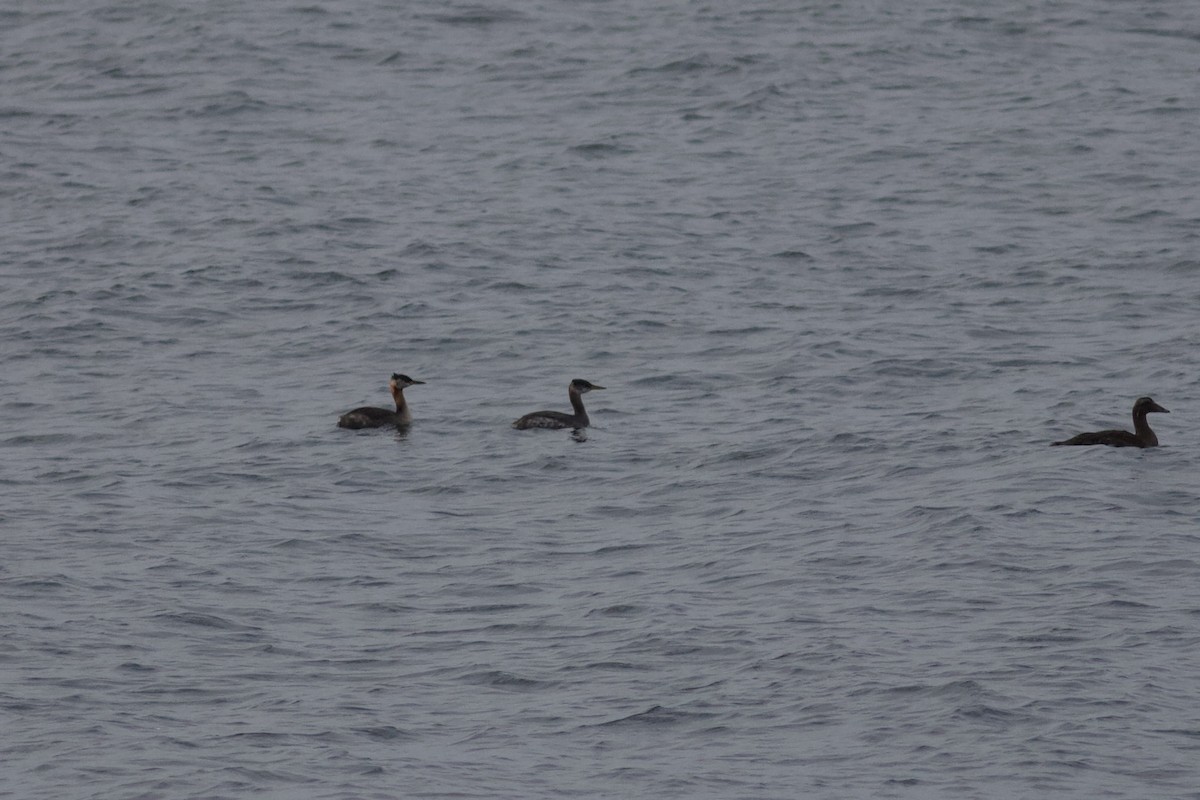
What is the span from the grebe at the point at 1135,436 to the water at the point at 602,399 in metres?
0.12

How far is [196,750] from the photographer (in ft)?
42.1

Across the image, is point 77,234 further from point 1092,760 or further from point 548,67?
point 1092,760

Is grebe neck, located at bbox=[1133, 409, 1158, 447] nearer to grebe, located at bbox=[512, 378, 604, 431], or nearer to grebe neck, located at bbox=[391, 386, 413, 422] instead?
grebe, located at bbox=[512, 378, 604, 431]

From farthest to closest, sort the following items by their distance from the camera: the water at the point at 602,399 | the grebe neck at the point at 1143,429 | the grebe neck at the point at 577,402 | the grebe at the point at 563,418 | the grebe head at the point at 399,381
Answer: the grebe head at the point at 399,381 < the grebe neck at the point at 577,402 < the grebe at the point at 563,418 < the grebe neck at the point at 1143,429 < the water at the point at 602,399

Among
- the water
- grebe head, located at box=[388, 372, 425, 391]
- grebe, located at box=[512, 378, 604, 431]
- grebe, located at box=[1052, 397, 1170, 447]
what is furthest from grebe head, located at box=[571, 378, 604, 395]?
grebe, located at box=[1052, 397, 1170, 447]

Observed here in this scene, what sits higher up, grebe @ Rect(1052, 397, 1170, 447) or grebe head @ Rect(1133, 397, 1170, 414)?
grebe head @ Rect(1133, 397, 1170, 414)

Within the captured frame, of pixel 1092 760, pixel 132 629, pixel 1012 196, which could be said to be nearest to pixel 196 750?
pixel 132 629

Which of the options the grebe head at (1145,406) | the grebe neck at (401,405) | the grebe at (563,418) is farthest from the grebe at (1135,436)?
the grebe neck at (401,405)

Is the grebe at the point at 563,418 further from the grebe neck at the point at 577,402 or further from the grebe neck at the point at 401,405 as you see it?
the grebe neck at the point at 401,405

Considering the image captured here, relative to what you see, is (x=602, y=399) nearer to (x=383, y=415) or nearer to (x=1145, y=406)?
(x=383, y=415)

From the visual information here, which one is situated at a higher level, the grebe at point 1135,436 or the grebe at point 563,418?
the grebe at point 1135,436

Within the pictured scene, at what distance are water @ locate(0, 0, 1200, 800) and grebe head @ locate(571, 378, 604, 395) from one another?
0.55 meters

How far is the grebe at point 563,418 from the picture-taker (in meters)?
21.0

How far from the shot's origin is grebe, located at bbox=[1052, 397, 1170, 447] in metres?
19.3
